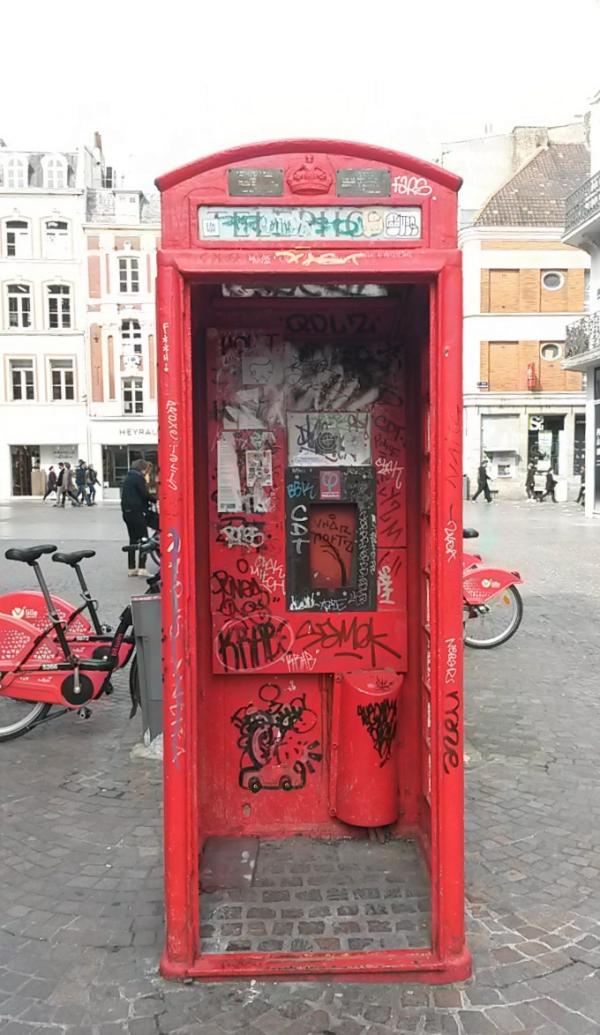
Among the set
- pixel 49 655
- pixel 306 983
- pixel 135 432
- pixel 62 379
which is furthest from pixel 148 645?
pixel 62 379

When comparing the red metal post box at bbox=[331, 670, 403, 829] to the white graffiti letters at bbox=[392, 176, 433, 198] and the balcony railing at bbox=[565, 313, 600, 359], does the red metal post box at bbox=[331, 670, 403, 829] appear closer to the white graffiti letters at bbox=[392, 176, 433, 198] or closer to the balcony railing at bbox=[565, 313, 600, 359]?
the white graffiti letters at bbox=[392, 176, 433, 198]

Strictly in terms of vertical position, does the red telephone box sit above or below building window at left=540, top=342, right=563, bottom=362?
below

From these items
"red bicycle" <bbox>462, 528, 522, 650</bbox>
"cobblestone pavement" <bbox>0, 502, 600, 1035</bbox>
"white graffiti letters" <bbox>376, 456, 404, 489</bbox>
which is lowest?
"cobblestone pavement" <bbox>0, 502, 600, 1035</bbox>

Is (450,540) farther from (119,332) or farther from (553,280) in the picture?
(119,332)

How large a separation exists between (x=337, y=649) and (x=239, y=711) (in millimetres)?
525

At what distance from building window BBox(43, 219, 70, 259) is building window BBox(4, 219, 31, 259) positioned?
0.79 metres

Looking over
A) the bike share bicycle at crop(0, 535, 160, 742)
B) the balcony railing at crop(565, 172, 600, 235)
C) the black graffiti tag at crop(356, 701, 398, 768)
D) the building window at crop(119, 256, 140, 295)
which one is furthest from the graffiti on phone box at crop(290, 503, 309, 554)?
the building window at crop(119, 256, 140, 295)

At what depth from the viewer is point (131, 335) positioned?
37.5 m

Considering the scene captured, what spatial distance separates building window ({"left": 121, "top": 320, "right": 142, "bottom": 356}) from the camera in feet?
123

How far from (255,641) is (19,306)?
37834mm

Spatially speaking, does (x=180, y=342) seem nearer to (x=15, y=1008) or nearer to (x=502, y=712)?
(x=15, y=1008)

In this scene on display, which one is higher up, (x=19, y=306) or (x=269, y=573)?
(x=19, y=306)

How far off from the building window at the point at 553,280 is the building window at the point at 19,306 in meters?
23.2

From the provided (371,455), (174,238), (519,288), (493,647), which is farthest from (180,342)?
(519,288)
